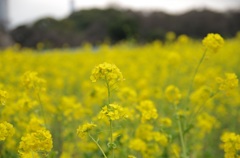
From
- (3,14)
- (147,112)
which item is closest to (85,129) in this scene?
→ (147,112)

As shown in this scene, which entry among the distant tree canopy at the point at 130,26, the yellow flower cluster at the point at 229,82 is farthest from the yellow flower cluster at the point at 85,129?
the distant tree canopy at the point at 130,26

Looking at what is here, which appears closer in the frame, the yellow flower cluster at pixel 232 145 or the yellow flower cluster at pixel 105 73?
the yellow flower cluster at pixel 105 73

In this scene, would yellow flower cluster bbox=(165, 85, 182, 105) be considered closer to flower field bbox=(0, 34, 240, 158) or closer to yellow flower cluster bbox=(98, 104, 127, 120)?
flower field bbox=(0, 34, 240, 158)

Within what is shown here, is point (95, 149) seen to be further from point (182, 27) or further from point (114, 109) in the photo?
point (182, 27)

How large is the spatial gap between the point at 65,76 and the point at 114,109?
15.9 feet

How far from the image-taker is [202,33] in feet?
64.3

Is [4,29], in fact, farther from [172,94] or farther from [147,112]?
[147,112]

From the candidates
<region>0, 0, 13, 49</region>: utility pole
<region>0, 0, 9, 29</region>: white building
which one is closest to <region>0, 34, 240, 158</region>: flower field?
<region>0, 0, 9, 29</region>: white building

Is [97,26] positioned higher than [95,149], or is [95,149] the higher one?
[97,26]

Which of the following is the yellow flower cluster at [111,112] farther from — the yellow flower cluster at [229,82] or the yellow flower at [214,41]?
the yellow flower at [214,41]

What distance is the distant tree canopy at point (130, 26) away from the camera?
52.9ft

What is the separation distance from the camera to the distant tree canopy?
16.1 metres

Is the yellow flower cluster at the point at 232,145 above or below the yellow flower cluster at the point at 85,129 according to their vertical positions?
below

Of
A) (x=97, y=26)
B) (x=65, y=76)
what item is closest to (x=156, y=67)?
(x=65, y=76)
